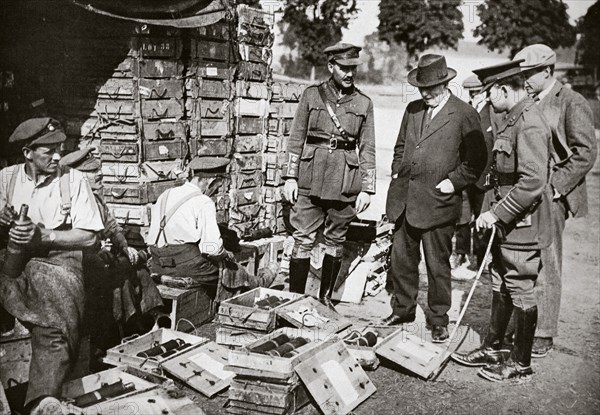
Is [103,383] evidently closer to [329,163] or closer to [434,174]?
[329,163]

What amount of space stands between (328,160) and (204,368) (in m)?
2.70

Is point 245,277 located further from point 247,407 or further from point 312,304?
Answer: point 247,407

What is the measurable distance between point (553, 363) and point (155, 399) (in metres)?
3.98

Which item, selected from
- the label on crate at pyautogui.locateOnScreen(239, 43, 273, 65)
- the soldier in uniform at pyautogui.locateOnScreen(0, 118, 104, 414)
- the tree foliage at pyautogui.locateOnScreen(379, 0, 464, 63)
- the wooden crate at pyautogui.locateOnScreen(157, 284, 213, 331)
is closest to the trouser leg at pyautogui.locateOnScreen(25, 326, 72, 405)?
the soldier in uniform at pyautogui.locateOnScreen(0, 118, 104, 414)

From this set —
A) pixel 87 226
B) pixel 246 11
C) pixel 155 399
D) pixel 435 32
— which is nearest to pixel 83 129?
pixel 246 11

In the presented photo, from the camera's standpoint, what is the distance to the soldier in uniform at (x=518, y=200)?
4871 millimetres

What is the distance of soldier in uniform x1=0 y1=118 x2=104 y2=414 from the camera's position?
3.94m

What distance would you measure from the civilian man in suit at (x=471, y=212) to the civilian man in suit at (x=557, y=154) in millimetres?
1454

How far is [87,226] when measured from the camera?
4.22 m

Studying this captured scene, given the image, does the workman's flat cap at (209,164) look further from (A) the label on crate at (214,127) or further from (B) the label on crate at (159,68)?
(B) the label on crate at (159,68)

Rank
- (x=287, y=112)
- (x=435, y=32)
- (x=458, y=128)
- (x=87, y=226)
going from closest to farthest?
(x=87, y=226), (x=458, y=128), (x=287, y=112), (x=435, y=32)

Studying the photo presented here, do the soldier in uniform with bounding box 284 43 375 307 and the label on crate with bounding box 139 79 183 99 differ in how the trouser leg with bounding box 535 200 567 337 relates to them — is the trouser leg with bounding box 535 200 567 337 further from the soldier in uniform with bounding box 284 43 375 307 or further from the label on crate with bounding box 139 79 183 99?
the label on crate with bounding box 139 79 183 99

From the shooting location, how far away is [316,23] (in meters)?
43.8

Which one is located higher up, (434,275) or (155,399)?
(434,275)
